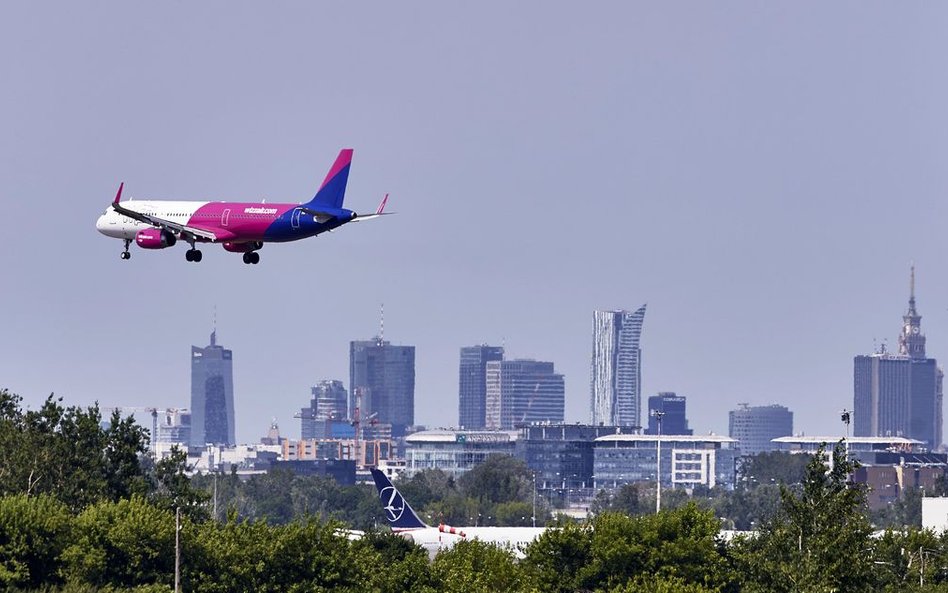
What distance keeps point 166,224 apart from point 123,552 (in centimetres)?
2346

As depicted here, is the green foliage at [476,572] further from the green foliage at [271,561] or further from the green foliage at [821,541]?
the green foliage at [821,541]

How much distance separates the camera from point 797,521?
428 feet

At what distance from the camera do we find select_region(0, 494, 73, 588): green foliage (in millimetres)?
139000

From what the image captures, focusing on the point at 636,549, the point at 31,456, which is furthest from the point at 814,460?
the point at 31,456

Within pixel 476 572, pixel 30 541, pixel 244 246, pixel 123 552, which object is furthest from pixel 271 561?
pixel 244 246

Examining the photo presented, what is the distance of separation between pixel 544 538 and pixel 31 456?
5270 cm

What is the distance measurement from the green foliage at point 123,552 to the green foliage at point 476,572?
19.3m

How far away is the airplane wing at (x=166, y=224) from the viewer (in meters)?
150

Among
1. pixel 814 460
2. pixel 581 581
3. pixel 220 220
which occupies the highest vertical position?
pixel 220 220

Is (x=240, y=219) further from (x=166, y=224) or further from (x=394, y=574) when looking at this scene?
(x=394, y=574)

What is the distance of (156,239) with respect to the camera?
498 ft

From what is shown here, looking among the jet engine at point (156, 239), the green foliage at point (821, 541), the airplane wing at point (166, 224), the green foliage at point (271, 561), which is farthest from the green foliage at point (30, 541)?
the green foliage at point (821, 541)

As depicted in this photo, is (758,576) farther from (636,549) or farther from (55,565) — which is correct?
(55,565)

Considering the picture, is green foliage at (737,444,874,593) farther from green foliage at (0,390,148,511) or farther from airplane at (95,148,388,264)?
green foliage at (0,390,148,511)
